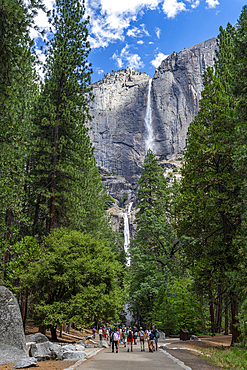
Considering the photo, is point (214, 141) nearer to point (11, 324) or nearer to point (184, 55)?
point (11, 324)

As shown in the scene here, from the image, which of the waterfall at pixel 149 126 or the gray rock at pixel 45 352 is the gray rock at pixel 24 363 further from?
the waterfall at pixel 149 126

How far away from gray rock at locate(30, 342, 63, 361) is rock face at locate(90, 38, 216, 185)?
4128 inches

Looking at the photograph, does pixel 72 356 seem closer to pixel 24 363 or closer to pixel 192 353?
pixel 24 363

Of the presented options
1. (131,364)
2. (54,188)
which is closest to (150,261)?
(54,188)

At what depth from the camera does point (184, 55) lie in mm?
119062

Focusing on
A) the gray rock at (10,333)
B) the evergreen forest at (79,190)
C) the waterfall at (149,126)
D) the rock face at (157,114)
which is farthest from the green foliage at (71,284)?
the waterfall at (149,126)

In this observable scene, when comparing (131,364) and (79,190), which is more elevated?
(79,190)

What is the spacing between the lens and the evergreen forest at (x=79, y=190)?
12703mm

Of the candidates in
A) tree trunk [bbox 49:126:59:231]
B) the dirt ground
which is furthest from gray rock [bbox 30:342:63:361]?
tree trunk [bbox 49:126:59:231]

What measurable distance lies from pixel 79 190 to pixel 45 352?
Answer: 1102cm

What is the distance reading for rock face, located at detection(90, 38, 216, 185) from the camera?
381 feet

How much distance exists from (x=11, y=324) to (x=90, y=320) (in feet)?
18.6

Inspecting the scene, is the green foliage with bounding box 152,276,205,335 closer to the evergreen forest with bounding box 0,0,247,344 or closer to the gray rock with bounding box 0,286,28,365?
the evergreen forest with bounding box 0,0,247,344

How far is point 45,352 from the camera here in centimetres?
1154
